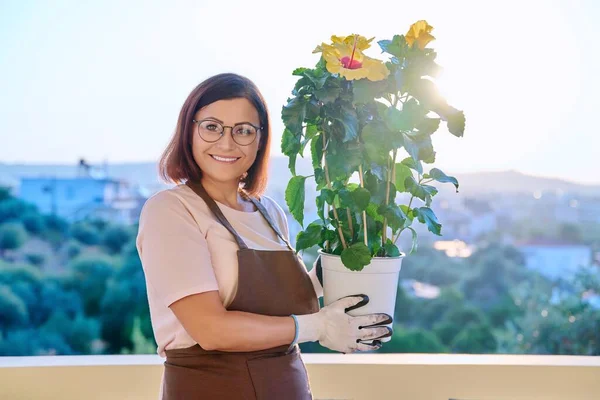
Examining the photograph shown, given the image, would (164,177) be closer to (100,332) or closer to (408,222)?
(408,222)

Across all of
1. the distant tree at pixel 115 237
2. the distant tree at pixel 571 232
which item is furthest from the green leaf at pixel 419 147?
the distant tree at pixel 115 237

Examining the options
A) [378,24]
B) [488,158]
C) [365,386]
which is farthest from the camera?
[488,158]

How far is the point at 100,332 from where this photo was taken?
815 cm

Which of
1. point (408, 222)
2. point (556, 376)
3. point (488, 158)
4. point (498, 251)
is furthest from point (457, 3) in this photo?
point (498, 251)

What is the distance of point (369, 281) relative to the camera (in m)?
1.21

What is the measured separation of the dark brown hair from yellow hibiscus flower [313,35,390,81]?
0.64ft

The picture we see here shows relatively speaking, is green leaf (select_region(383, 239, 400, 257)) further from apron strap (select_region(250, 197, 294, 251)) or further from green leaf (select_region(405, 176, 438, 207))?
apron strap (select_region(250, 197, 294, 251))

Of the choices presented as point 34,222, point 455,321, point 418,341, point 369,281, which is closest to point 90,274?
point 34,222

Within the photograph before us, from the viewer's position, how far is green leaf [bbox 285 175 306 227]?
49.5 inches

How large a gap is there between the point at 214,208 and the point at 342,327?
34cm

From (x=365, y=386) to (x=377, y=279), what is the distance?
2.73 ft

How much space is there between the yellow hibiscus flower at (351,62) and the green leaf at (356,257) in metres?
0.30

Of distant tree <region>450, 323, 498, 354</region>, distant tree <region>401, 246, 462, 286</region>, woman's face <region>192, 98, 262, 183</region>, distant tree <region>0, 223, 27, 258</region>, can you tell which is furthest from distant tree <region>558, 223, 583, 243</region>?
woman's face <region>192, 98, 262, 183</region>

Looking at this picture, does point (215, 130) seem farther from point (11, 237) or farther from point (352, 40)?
point (11, 237)
